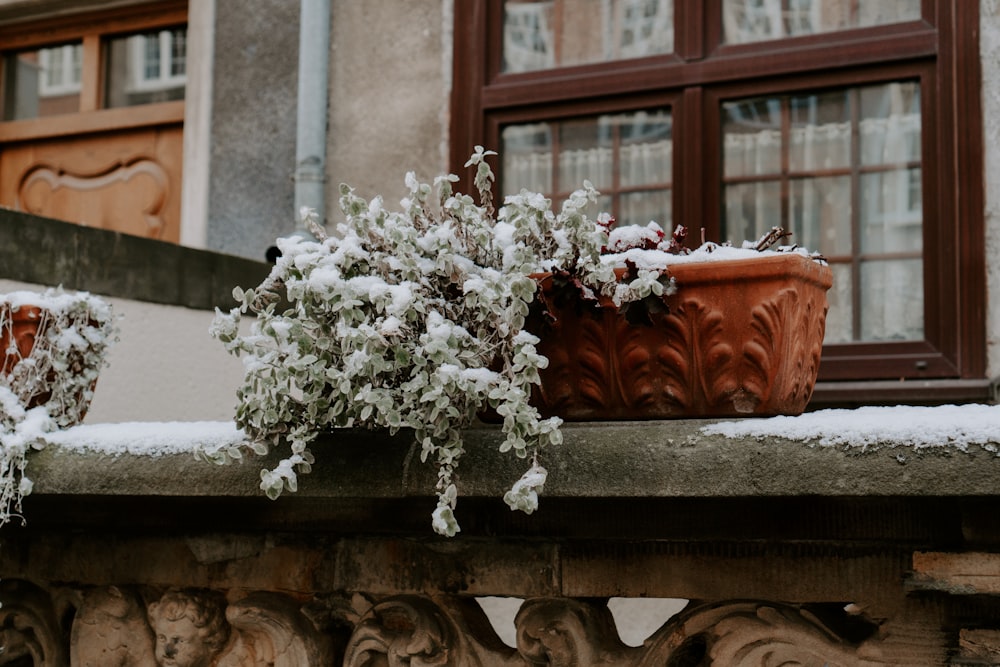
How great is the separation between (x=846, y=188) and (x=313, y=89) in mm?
1855

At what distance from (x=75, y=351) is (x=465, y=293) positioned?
1.03m

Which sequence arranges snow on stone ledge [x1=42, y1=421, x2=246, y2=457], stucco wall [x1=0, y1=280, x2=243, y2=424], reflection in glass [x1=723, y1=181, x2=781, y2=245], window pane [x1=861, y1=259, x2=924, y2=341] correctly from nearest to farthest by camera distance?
snow on stone ledge [x1=42, y1=421, x2=246, y2=457], stucco wall [x1=0, y1=280, x2=243, y2=424], window pane [x1=861, y1=259, x2=924, y2=341], reflection in glass [x1=723, y1=181, x2=781, y2=245]

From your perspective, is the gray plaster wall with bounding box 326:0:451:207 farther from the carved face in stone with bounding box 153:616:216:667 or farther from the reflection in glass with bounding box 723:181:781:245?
the carved face in stone with bounding box 153:616:216:667

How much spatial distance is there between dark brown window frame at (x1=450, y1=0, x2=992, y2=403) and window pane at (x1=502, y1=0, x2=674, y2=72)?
0.06 metres

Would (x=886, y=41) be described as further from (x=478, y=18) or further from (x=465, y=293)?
(x=465, y=293)

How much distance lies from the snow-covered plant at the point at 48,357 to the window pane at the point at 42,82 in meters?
3.17

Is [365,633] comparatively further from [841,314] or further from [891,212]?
[891,212]

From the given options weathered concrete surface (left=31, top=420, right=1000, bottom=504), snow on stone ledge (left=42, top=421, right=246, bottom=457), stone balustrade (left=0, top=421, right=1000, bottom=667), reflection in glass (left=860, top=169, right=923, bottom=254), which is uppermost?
reflection in glass (left=860, top=169, right=923, bottom=254)

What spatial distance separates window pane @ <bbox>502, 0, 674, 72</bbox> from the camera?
436 centimetres

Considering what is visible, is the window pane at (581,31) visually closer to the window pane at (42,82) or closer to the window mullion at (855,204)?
the window mullion at (855,204)

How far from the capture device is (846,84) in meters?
4.05

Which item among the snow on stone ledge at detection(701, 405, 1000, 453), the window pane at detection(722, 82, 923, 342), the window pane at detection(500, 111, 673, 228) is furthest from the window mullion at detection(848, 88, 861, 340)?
the snow on stone ledge at detection(701, 405, 1000, 453)

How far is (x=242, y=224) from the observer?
15.9 feet

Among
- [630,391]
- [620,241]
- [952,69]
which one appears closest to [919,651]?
[630,391]
